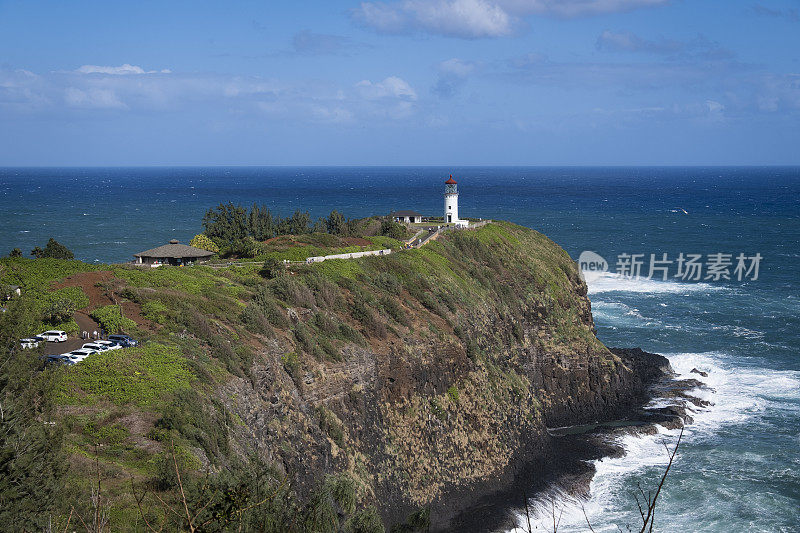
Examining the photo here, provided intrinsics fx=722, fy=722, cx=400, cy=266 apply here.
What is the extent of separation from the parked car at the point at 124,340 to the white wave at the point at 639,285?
6470 centimetres

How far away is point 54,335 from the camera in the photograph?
3192cm

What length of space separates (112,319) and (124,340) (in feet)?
9.82

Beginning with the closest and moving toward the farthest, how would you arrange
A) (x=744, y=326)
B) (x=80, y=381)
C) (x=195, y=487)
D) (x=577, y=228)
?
1. (x=195, y=487)
2. (x=80, y=381)
3. (x=744, y=326)
4. (x=577, y=228)

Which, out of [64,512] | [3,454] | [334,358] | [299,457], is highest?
[3,454]

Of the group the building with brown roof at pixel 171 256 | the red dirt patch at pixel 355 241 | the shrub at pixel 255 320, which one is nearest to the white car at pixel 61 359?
the shrub at pixel 255 320

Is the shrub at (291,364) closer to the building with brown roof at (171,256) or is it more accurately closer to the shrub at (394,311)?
the shrub at (394,311)

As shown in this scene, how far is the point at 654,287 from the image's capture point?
292ft

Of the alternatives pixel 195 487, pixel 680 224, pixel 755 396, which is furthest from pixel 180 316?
pixel 680 224

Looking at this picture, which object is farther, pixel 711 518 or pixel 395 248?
pixel 395 248

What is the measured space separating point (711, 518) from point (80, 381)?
96.6 ft

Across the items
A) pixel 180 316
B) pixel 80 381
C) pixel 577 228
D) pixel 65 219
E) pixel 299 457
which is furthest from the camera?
pixel 65 219

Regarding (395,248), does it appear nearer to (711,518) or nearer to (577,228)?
(711,518)

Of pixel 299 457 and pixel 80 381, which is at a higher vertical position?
pixel 80 381

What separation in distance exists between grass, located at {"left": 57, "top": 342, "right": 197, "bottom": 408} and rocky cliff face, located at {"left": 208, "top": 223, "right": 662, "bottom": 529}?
237 centimetres
